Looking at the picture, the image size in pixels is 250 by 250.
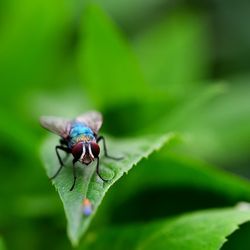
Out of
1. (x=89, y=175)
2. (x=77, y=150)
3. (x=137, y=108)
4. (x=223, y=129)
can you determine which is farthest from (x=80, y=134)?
(x=223, y=129)

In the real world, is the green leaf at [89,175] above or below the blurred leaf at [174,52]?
below

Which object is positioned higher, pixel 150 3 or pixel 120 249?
pixel 150 3

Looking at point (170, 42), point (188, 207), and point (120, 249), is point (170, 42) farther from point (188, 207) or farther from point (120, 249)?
point (120, 249)

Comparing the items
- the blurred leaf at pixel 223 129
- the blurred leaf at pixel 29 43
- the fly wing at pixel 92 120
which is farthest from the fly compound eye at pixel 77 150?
the blurred leaf at pixel 29 43

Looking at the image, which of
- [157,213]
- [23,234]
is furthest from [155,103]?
[23,234]

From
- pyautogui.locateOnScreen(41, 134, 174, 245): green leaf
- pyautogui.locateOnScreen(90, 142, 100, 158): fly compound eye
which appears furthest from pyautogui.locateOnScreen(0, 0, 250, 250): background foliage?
pyautogui.locateOnScreen(90, 142, 100, 158): fly compound eye

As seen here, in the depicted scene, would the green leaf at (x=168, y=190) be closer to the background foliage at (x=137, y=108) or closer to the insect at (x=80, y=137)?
the background foliage at (x=137, y=108)

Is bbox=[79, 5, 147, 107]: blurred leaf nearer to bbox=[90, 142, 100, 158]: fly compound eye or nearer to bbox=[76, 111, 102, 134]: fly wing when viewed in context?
bbox=[76, 111, 102, 134]: fly wing
